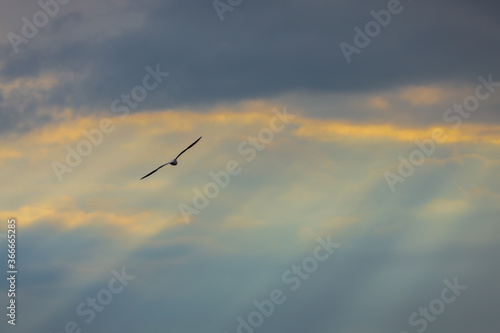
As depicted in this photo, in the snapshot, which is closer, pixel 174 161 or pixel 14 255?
pixel 174 161

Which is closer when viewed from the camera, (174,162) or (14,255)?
(174,162)

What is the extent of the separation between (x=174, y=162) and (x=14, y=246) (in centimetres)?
7907

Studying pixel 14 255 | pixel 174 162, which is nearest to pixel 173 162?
pixel 174 162

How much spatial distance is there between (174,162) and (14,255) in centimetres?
7848

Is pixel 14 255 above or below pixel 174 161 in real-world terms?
below

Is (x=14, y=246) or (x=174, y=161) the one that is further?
(x=14, y=246)

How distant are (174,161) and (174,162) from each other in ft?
1.44

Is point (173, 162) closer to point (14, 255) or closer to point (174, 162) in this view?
point (174, 162)

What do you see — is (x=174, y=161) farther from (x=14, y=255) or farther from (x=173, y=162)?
(x=14, y=255)

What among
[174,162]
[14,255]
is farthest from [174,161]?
[14,255]

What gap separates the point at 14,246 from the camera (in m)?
116

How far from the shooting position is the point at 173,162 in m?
90.8

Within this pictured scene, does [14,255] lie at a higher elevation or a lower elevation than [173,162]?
lower

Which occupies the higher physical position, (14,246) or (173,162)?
(173,162)
